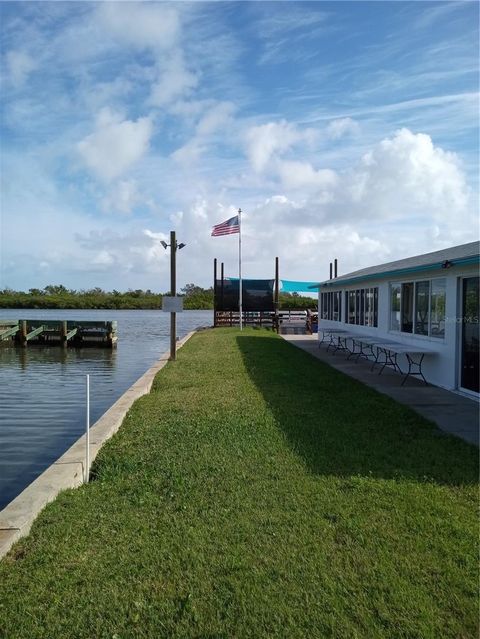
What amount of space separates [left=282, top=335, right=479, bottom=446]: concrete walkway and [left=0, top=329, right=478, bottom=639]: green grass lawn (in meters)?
0.64

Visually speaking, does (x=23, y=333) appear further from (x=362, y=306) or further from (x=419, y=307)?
(x=419, y=307)

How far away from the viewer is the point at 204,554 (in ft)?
11.8

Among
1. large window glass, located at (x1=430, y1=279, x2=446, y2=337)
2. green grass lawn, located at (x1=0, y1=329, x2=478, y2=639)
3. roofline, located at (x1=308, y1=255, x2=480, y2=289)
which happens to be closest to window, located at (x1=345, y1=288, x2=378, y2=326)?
roofline, located at (x1=308, y1=255, x2=480, y2=289)

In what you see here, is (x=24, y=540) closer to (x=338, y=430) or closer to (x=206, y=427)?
(x=206, y=427)

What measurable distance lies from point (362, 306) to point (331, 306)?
15.9 feet

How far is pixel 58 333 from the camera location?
2823cm

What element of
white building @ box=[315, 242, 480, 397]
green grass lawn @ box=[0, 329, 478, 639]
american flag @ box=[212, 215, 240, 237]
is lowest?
green grass lawn @ box=[0, 329, 478, 639]

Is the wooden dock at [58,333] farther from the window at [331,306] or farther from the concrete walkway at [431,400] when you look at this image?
the concrete walkway at [431,400]

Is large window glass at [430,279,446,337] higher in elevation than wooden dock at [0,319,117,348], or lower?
higher

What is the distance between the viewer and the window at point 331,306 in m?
20.0

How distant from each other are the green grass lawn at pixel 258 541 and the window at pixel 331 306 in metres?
13.3

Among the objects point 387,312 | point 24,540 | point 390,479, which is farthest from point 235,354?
point 24,540

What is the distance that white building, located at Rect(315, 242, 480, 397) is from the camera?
9465mm

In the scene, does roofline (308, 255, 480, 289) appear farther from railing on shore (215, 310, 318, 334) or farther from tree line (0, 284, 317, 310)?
tree line (0, 284, 317, 310)
